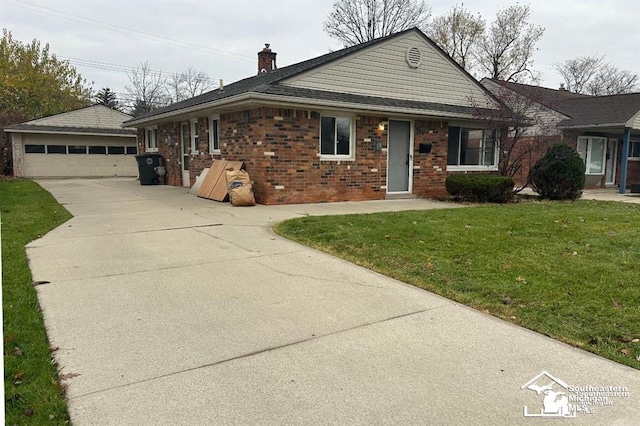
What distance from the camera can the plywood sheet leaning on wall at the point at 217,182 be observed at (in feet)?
38.5

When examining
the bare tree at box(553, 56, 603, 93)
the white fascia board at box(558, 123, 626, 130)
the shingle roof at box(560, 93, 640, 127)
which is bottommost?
the white fascia board at box(558, 123, 626, 130)

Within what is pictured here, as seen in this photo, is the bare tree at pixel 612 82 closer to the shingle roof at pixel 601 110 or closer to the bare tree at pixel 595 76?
the bare tree at pixel 595 76

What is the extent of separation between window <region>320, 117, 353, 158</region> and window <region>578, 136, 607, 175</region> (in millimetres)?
12351

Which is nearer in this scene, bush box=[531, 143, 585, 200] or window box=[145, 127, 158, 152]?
bush box=[531, 143, 585, 200]

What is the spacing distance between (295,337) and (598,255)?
14.1ft

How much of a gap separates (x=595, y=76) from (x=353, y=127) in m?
46.2

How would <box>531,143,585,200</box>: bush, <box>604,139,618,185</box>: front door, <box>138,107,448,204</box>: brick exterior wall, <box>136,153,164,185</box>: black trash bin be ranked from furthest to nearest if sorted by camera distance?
1. <box>604,139,618,185</box>: front door
2. <box>136,153,164,185</box>: black trash bin
3. <box>531,143,585,200</box>: bush
4. <box>138,107,448,204</box>: brick exterior wall

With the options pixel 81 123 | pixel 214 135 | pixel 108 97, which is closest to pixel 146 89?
pixel 108 97

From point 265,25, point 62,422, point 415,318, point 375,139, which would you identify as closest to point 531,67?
point 265,25

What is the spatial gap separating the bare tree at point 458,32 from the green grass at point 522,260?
2950 cm

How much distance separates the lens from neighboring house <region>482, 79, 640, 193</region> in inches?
676

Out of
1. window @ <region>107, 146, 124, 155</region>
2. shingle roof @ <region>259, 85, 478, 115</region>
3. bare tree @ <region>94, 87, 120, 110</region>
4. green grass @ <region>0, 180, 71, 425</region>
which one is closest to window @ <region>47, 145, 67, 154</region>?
window @ <region>107, 146, 124, 155</region>

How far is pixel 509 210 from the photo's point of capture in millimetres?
9766

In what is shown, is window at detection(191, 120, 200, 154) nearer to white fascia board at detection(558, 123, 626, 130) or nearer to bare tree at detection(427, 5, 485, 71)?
white fascia board at detection(558, 123, 626, 130)
